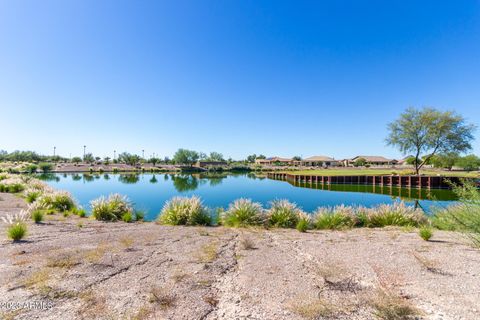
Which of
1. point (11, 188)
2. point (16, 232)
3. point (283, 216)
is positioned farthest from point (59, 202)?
point (283, 216)

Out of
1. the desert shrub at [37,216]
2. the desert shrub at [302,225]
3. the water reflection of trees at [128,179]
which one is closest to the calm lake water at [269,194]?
the desert shrub at [37,216]

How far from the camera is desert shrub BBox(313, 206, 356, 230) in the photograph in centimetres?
813

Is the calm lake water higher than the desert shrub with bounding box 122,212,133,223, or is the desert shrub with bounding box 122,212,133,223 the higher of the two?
the desert shrub with bounding box 122,212,133,223

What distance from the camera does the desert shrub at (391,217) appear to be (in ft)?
28.1

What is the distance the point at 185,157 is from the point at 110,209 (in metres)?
83.8

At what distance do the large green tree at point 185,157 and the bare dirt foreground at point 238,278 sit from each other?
86.8m

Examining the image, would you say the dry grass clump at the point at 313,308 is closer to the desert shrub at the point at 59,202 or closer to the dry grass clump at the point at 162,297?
the dry grass clump at the point at 162,297

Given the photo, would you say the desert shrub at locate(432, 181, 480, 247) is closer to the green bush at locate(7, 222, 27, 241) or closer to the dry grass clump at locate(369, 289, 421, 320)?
the dry grass clump at locate(369, 289, 421, 320)

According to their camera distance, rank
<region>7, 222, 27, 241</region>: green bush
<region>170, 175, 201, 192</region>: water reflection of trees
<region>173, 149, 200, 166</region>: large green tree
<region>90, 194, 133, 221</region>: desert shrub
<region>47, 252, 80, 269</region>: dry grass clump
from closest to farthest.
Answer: <region>47, 252, 80, 269</region>: dry grass clump < <region>7, 222, 27, 241</region>: green bush < <region>90, 194, 133, 221</region>: desert shrub < <region>170, 175, 201, 192</region>: water reflection of trees < <region>173, 149, 200, 166</region>: large green tree

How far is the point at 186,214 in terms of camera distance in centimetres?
864

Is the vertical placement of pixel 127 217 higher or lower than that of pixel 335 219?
lower

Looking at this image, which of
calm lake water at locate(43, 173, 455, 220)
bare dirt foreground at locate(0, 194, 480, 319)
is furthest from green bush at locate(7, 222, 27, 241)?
calm lake water at locate(43, 173, 455, 220)

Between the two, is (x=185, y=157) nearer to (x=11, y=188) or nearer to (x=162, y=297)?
(x=11, y=188)

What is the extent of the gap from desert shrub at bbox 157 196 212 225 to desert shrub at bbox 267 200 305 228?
7.99 feet
